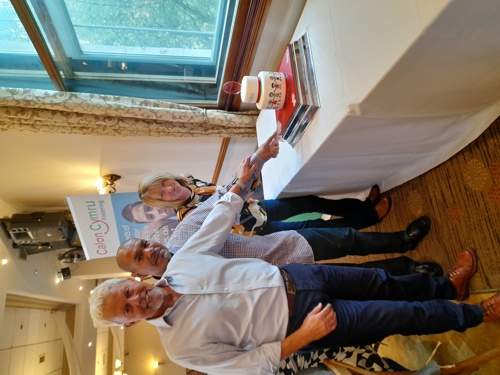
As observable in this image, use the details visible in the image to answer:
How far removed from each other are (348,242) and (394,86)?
844 mm

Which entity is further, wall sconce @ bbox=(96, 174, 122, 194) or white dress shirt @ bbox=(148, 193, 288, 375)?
wall sconce @ bbox=(96, 174, 122, 194)

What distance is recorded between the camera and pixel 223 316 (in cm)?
98

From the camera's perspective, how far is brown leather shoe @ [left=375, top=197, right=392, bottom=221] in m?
1.68

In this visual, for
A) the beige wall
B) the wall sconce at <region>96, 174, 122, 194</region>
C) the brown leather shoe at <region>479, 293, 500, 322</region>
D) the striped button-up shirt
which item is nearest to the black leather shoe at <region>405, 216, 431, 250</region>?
the brown leather shoe at <region>479, 293, 500, 322</region>

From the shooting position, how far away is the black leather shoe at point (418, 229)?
4.95ft

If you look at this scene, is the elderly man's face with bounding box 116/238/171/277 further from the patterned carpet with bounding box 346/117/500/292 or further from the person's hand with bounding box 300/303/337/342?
the patterned carpet with bounding box 346/117/500/292

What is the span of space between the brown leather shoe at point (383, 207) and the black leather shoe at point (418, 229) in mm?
160

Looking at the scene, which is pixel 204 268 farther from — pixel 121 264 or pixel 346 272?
pixel 346 272

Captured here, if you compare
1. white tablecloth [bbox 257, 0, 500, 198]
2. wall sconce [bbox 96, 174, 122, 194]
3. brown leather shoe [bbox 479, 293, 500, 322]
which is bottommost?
brown leather shoe [bbox 479, 293, 500, 322]

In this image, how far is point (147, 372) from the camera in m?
5.54

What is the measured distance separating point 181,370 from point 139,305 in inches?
229

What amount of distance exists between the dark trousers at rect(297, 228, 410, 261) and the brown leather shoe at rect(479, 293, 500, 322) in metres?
0.44

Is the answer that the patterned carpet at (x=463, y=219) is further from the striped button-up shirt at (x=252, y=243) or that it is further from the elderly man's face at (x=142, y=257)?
the elderly man's face at (x=142, y=257)

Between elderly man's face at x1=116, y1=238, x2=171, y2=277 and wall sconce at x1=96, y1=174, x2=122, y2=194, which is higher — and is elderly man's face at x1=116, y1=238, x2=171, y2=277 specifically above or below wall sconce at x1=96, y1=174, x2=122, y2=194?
below
